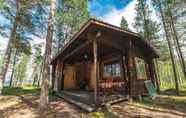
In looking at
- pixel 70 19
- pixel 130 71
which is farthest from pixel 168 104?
pixel 70 19

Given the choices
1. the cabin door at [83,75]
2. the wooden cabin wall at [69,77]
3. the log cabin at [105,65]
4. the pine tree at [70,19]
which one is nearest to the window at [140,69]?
the log cabin at [105,65]

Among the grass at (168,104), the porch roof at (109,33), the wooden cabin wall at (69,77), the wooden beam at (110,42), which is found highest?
the porch roof at (109,33)

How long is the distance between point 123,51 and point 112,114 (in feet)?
16.1

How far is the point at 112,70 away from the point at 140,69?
2.14 metres

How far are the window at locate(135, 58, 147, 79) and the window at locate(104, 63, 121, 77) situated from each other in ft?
4.49

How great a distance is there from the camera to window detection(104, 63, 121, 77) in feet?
36.9

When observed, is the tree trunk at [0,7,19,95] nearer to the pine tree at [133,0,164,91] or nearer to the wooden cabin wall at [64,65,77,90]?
the wooden cabin wall at [64,65,77,90]

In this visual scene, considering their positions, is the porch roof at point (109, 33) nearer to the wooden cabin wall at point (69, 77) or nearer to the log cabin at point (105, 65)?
the log cabin at point (105, 65)

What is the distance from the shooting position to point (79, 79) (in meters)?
15.2

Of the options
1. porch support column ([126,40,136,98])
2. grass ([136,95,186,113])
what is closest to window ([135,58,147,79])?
porch support column ([126,40,136,98])

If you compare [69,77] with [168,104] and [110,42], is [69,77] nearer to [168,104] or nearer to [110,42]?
[110,42]

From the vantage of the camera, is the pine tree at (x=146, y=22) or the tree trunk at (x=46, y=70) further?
the pine tree at (x=146, y=22)

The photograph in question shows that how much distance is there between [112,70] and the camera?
38.8ft

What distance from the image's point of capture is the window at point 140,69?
1081 cm
